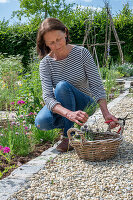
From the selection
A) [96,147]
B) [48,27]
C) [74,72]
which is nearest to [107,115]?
[96,147]

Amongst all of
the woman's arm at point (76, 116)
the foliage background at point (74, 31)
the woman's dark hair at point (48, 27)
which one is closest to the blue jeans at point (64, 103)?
the woman's arm at point (76, 116)

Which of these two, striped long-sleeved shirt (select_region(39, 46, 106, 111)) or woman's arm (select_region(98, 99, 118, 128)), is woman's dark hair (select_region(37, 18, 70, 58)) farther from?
woman's arm (select_region(98, 99, 118, 128))

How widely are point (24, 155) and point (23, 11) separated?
30.1 ft

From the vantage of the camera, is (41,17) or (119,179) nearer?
(119,179)

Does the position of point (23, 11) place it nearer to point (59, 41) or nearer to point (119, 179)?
point (59, 41)

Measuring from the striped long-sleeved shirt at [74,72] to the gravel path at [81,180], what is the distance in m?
0.56

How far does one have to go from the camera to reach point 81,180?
175cm

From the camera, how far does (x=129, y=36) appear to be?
10633 millimetres

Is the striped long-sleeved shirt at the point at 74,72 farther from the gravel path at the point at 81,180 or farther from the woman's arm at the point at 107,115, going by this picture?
the gravel path at the point at 81,180

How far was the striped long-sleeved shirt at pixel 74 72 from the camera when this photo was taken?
227cm

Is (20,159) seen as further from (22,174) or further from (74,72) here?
(74,72)

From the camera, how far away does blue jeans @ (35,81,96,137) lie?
86.8 inches

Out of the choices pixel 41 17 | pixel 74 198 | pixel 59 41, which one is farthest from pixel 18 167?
pixel 41 17

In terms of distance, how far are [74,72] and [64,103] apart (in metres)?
0.32
